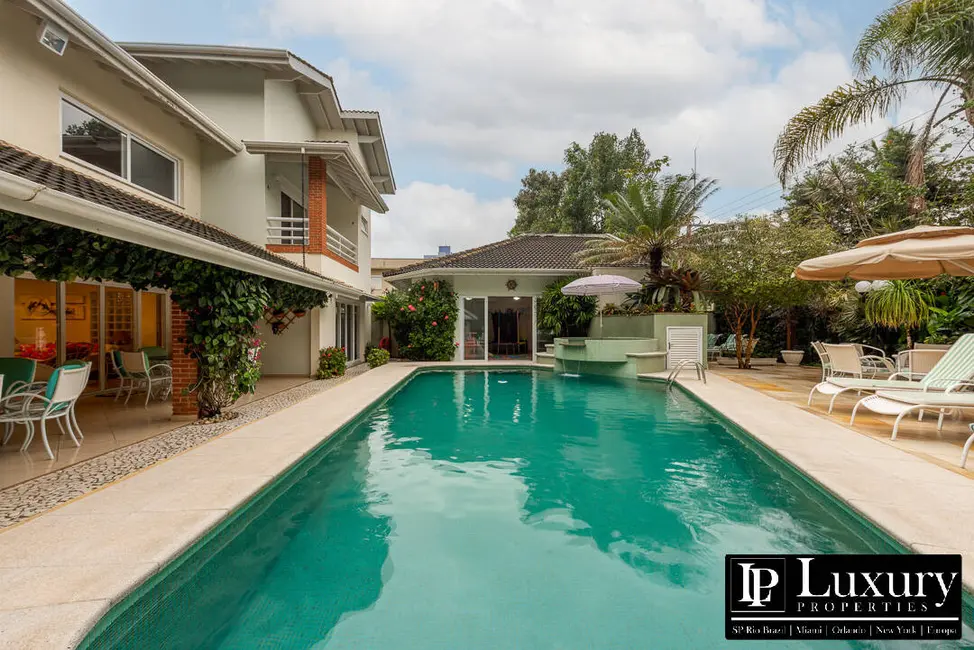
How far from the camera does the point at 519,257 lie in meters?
20.4

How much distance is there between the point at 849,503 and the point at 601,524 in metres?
2.11

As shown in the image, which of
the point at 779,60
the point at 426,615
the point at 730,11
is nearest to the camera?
the point at 426,615

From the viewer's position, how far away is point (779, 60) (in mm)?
19203

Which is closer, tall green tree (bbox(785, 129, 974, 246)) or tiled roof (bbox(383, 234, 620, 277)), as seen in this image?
tall green tree (bbox(785, 129, 974, 246))

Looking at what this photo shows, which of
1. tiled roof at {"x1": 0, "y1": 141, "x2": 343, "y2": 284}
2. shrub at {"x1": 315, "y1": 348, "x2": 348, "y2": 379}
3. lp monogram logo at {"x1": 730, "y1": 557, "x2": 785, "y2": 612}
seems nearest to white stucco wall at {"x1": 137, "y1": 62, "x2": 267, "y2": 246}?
shrub at {"x1": 315, "y1": 348, "x2": 348, "y2": 379}

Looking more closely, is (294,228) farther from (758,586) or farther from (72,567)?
(758,586)

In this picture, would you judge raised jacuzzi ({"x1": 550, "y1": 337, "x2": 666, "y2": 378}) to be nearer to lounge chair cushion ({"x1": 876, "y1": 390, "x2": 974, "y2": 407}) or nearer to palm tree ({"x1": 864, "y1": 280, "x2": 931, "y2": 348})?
palm tree ({"x1": 864, "y1": 280, "x2": 931, "y2": 348})

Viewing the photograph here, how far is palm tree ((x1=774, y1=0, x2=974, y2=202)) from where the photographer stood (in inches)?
366

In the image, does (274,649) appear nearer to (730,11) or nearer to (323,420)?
(323,420)

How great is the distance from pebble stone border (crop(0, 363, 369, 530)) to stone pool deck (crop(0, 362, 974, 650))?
0.19 m

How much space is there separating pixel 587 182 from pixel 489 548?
34885mm

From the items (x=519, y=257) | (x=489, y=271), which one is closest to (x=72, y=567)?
(x=489, y=271)

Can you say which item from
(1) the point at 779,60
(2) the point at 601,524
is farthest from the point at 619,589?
(1) the point at 779,60

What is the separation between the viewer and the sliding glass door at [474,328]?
19750 mm
